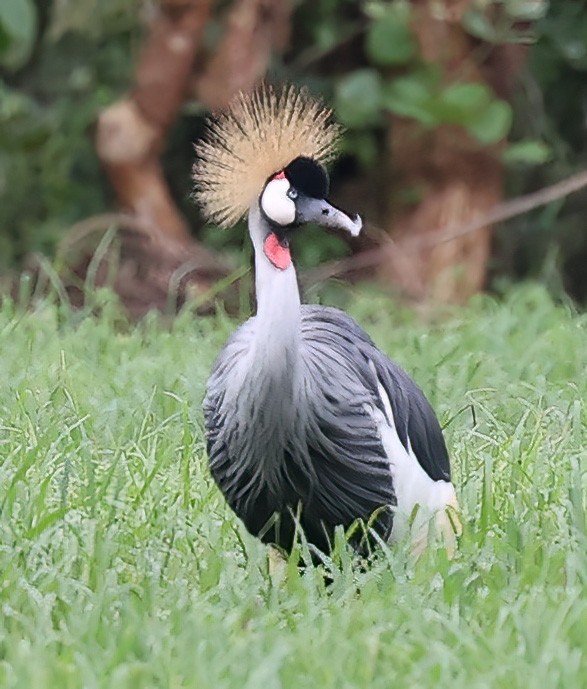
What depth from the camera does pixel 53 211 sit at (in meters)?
6.04

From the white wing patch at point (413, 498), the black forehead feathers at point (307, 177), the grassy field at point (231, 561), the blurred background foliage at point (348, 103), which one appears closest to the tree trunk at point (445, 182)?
the blurred background foliage at point (348, 103)

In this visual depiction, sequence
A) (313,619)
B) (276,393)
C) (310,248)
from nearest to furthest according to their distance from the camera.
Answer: (313,619), (276,393), (310,248)

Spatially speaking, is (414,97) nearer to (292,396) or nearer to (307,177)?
(307,177)

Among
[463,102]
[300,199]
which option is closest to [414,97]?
[463,102]

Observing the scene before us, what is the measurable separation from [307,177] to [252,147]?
5.4 inches

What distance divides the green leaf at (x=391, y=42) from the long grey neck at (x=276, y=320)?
3094 mm

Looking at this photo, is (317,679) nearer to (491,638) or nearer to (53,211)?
(491,638)

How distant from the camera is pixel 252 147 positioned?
2.60m

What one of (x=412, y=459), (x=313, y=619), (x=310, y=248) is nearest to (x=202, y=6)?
(x=310, y=248)

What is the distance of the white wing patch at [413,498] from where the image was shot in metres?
2.60

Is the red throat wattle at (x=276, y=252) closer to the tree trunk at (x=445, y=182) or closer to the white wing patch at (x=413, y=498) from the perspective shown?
the white wing patch at (x=413, y=498)

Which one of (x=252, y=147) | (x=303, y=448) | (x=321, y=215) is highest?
(x=252, y=147)

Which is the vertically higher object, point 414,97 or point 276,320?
point 414,97

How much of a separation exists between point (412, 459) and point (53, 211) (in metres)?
3.61
